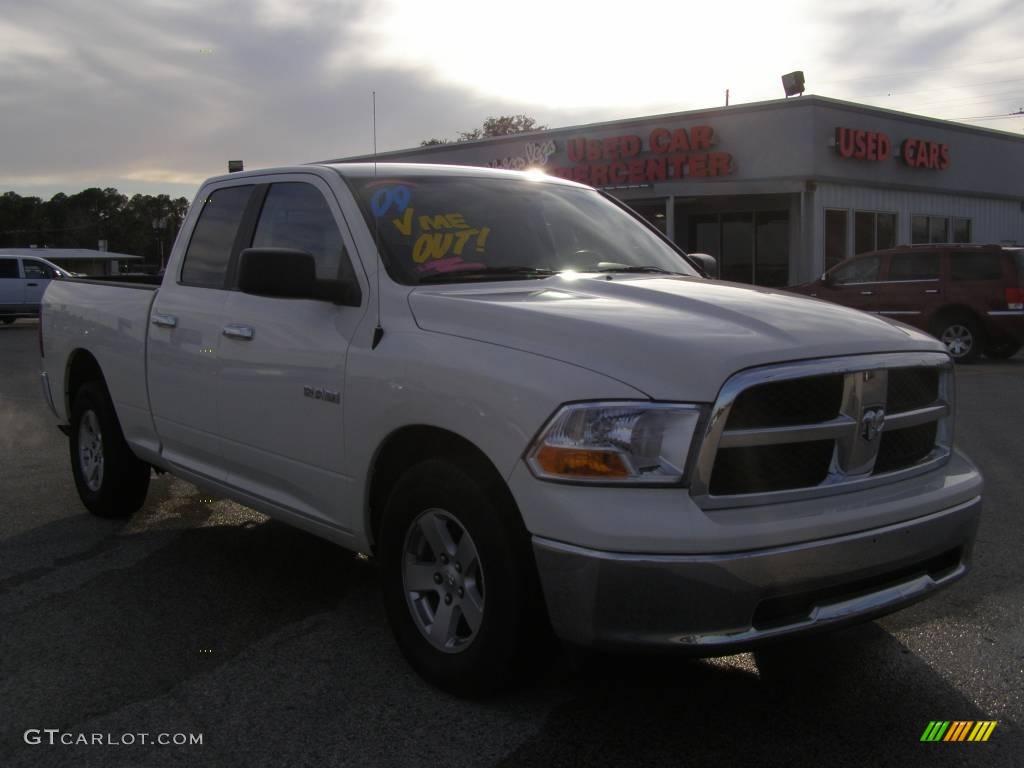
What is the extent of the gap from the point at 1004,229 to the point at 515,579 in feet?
99.8

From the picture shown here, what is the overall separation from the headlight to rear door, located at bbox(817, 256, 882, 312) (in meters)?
14.7

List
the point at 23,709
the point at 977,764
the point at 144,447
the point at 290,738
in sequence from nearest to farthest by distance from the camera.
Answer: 1. the point at 977,764
2. the point at 290,738
3. the point at 23,709
4. the point at 144,447

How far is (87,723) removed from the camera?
3.31m

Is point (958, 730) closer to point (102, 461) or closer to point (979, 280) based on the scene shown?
point (102, 461)

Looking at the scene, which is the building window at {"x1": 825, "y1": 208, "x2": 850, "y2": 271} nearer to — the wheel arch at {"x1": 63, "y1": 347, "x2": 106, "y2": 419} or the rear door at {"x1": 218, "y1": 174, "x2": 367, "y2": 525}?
the wheel arch at {"x1": 63, "y1": 347, "x2": 106, "y2": 419}

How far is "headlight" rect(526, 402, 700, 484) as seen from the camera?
2824mm

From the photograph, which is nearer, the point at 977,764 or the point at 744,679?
the point at 977,764

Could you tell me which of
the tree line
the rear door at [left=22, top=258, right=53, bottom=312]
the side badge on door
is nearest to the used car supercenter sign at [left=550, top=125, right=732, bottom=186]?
the rear door at [left=22, top=258, right=53, bottom=312]

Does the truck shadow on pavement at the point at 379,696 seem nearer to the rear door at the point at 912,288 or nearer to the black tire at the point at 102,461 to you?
the black tire at the point at 102,461

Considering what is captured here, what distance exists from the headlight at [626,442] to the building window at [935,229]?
2537 cm

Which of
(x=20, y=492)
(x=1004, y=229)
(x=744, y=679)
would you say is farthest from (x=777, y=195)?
(x=744, y=679)

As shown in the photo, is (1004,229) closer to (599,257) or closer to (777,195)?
(777,195)

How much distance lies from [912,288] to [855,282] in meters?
1.06

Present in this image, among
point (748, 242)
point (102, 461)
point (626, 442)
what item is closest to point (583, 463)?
point (626, 442)
